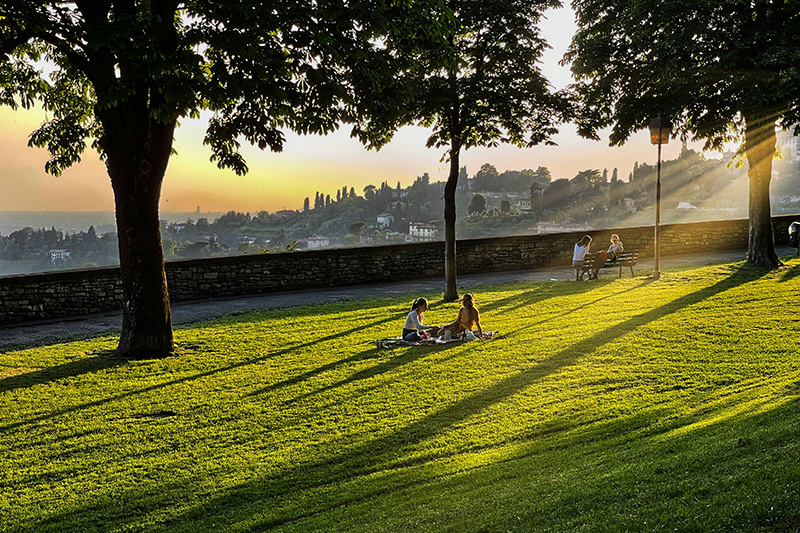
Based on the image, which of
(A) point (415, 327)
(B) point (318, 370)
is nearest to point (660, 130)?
(A) point (415, 327)

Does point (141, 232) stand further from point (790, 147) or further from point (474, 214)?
point (790, 147)

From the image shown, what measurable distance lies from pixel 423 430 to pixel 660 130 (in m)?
16.2

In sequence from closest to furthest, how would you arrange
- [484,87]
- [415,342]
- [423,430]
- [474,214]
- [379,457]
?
[379,457]
[423,430]
[415,342]
[484,87]
[474,214]

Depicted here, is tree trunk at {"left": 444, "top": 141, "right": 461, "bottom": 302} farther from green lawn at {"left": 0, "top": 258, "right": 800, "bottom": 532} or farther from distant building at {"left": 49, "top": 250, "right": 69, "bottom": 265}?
distant building at {"left": 49, "top": 250, "right": 69, "bottom": 265}

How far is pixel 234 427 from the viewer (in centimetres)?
827

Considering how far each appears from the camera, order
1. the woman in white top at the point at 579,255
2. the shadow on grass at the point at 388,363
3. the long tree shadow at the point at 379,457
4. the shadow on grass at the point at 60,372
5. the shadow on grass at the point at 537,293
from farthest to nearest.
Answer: the woman in white top at the point at 579,255, the shadow on grass at the point at 537,293, the shadow on grass at the point at 60,372, the shadow on grass at the point at 388,363, the long tree shadow at the point at 379,457

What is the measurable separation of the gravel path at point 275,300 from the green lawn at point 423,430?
163 centimetres

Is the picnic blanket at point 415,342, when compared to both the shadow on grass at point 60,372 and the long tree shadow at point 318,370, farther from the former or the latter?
the shadow on grass at point 60,372

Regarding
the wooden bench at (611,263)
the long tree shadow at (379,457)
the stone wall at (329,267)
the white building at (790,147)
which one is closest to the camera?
the long tree shadow at (379,457)

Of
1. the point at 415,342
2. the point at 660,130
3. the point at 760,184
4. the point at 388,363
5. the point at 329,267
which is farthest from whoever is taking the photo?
the point at 329,267

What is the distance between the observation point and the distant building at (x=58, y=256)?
3199 inches

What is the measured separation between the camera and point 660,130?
2059 centimetres

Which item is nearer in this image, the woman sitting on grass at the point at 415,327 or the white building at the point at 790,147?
the woman sitting on grass at the point at 415,327

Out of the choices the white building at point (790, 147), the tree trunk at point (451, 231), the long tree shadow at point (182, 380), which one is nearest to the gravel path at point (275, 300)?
the tree trunk at point (451, 231)
